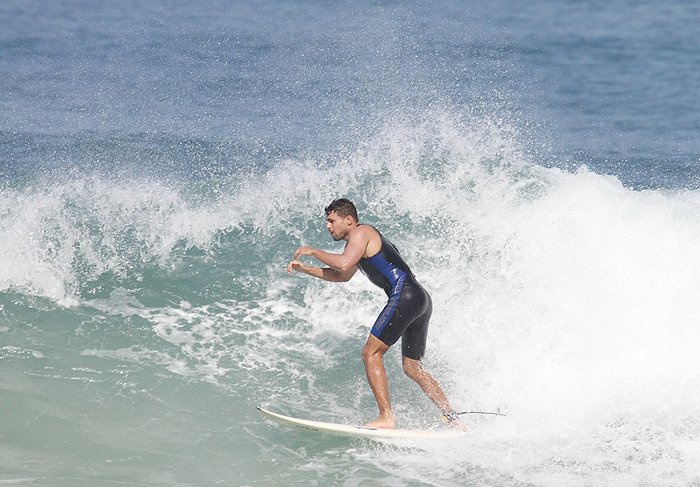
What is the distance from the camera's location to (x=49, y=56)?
1723cm

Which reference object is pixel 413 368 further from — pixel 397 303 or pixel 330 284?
pixel 330 284

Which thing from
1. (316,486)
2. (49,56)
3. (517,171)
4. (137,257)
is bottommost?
(316,486)

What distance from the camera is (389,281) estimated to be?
5945 millimetres

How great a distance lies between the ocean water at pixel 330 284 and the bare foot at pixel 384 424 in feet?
0.53

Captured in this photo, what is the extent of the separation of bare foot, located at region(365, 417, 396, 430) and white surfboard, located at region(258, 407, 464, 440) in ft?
0.14

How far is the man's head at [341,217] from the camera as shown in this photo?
572cm

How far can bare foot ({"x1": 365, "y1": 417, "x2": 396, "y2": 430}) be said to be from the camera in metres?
5.72

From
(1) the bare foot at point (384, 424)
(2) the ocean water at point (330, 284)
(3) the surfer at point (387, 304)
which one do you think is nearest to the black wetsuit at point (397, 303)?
(3) the surfer at point (387, 304)

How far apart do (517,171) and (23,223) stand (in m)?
5.81

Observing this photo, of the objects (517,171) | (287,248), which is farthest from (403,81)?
(287,248)

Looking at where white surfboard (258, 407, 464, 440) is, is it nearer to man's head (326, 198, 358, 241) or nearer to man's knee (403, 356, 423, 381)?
man's knee (403, 356, 423, 381)

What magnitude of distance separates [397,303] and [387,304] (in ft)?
0.24

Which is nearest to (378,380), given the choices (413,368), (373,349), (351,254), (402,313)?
(373,349)

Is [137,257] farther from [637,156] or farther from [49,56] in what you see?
[49,56]
